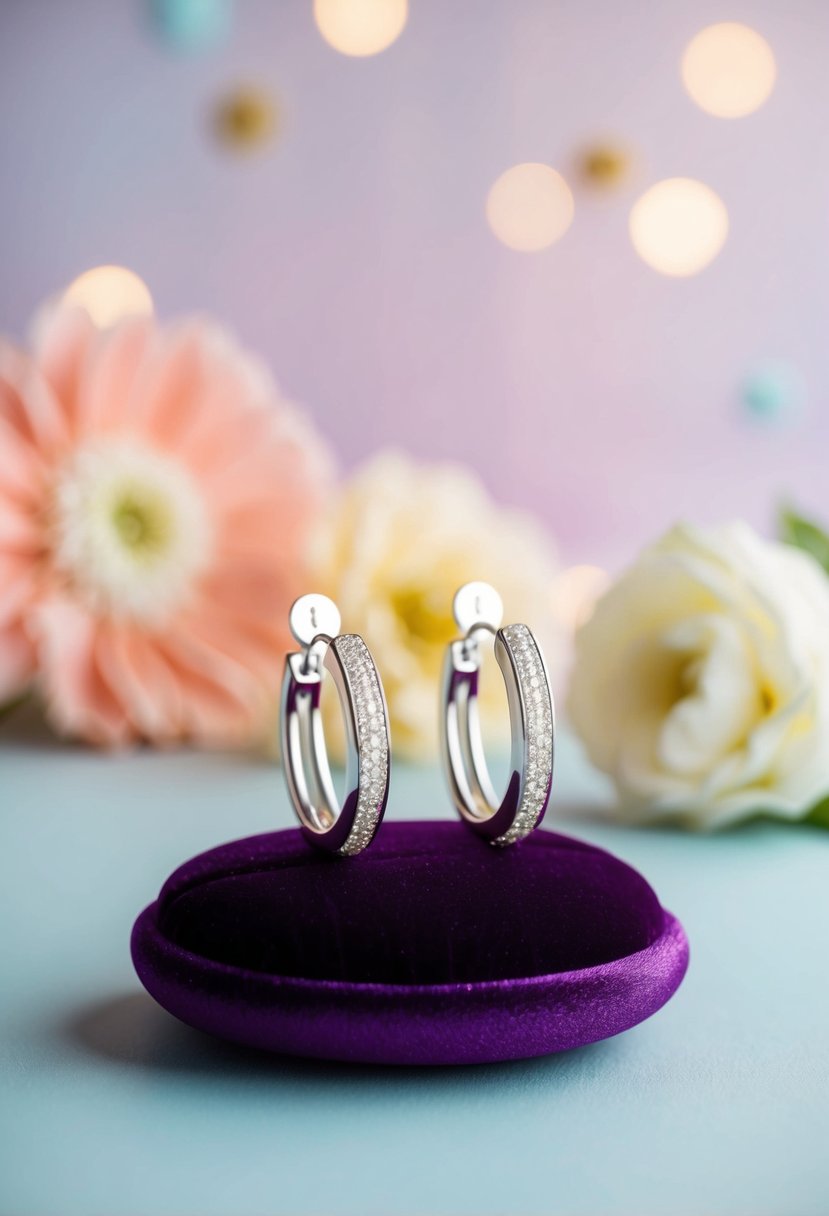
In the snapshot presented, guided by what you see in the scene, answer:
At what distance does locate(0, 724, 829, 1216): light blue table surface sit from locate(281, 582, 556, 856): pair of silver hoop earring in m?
0.10

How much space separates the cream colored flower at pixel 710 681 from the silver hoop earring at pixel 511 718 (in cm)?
17

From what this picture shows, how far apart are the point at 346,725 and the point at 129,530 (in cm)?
57

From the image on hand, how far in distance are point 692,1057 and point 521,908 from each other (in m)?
0.10

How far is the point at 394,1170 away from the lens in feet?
1.47

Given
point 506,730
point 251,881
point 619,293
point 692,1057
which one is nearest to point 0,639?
point 506,730

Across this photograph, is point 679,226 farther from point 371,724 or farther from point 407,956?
point 407,956

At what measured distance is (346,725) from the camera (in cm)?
59

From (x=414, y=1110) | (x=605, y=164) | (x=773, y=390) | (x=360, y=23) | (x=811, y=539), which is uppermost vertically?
(x=360, y=23)

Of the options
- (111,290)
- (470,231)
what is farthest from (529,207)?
(111,290)

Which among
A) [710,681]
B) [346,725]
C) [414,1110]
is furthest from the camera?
[710,681]

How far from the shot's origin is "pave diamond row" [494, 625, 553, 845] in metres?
0.59

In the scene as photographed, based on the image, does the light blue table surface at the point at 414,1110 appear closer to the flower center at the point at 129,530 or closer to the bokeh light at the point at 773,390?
the flower center at the point at 129,530

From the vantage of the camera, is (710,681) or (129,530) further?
(129,530)

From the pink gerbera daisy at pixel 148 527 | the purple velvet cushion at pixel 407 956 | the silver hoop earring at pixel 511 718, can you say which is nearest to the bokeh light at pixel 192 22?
the pink gerbera daisy at pixel 148 527
